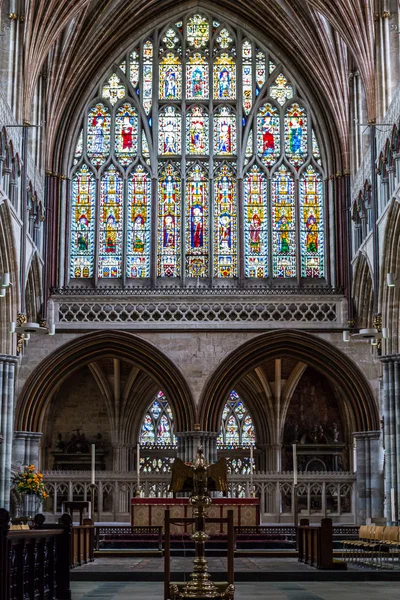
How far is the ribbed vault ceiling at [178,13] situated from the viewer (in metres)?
31.6

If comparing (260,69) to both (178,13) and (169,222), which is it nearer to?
(178,13)

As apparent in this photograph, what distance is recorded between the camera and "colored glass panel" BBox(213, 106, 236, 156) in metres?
32.5

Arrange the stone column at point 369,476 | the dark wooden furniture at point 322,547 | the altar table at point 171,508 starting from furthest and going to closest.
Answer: the stone column at point 369,476 → the altar table at point 171,508 → the dark wooden furniture at point 322,547

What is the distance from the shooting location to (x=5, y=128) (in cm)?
2497

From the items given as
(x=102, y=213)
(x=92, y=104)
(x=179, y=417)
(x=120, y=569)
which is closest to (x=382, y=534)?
(x=120, y=569)

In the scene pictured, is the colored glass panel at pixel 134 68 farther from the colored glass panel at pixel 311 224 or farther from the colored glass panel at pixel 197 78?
the colored glass panel at pixel 311 224

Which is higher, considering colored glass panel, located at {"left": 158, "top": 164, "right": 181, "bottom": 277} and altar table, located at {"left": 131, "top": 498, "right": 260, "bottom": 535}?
colored glass panel, located at {"left": 158, "top": 164, "right": 181, "bottom": 277}

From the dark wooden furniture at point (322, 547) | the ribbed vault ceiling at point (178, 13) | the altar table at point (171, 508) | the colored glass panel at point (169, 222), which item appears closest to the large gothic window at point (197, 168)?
the colored glass panel at point (169, 222)

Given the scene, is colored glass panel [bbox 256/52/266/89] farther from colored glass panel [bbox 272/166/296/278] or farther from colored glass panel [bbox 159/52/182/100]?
colored glass panel [bbox 272/166/296/278]

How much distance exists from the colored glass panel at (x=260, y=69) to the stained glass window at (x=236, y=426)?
1066 cm

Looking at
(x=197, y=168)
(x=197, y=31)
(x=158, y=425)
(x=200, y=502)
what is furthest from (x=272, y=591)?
(x=197, y=31)

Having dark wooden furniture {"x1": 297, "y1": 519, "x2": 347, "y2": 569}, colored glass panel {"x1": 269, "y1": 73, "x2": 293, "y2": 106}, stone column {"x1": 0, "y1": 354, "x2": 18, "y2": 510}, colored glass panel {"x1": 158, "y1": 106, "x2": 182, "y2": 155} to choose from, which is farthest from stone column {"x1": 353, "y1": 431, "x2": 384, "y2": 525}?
colored glass panel {"x1": 269, "y1": 73, "x2": 293, "y2": 106}

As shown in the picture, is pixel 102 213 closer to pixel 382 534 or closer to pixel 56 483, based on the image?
pixel 56 483

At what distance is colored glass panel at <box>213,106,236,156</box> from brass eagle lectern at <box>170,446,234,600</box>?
71.4 ft
